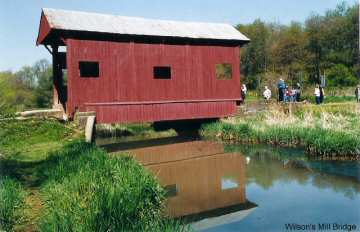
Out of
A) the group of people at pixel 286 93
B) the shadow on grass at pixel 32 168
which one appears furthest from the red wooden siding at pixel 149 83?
the shadow on grass at pixel 32 168

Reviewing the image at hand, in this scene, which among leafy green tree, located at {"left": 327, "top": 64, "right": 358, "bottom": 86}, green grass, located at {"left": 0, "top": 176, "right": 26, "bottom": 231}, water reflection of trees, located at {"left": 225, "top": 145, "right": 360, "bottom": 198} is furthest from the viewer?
leafy green tree, located at {"left": 327, "top": 64, "right": 358, "bottom": 86}

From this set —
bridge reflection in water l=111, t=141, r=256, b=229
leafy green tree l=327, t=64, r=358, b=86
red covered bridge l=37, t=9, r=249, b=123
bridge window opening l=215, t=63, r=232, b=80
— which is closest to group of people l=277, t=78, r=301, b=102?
red covered bridge l=37, t=9, r=249, b=123

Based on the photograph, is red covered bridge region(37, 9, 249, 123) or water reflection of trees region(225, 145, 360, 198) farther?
red covered bridge region(37, 9, 249, 123)

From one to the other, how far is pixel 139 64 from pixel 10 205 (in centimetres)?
1216

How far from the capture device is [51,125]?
14547 mm

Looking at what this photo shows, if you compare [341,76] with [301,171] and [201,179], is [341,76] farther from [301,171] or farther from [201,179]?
[201,179]

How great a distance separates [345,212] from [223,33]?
1416 centimetres

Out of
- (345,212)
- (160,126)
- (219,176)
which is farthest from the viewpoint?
(160,126)

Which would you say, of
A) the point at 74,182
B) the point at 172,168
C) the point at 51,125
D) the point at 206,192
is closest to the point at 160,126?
the point at 51,125

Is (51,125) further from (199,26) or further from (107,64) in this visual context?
(199,26)

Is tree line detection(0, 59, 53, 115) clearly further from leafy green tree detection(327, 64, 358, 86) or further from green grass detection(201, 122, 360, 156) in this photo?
leafy green tree detection(327, 64, 358, 86)

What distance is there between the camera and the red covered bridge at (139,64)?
15922 mm

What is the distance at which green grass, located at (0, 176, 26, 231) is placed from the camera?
541cm

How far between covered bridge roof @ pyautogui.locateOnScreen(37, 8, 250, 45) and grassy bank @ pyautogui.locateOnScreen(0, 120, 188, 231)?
7098 millimetres
